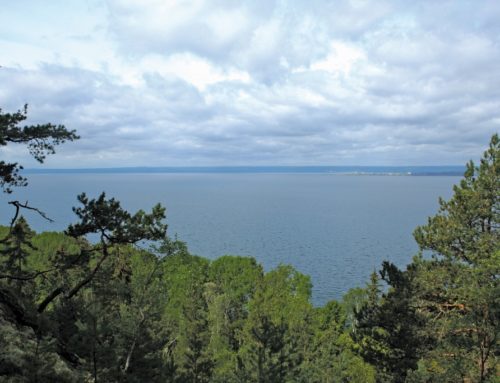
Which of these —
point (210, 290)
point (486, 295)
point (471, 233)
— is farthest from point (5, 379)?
point (210, 290)

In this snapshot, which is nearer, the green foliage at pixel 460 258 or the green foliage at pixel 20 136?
the green foliage at pixel 20 136

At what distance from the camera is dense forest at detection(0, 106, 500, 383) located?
945cm

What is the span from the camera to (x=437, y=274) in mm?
21141

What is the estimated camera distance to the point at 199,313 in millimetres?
32219

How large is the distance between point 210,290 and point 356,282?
2553 centimetres

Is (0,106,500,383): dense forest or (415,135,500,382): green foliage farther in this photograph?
(415,135,500,382): green foliage

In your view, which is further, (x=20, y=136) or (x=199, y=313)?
(x=199, y=313)

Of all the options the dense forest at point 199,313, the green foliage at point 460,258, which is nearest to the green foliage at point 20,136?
the dense forest at point 199,313

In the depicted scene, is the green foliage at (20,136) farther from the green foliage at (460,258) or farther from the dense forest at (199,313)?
the green foliage at (460,258)

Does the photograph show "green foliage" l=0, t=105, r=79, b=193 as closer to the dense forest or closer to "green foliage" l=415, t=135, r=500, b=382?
the dense forest

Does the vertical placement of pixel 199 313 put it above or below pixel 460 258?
below

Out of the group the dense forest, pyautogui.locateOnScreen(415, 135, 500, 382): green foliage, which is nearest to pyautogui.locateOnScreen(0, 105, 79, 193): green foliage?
the dense forest

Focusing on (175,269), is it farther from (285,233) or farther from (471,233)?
(285,233)

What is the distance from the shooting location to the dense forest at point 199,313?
9.45 m
